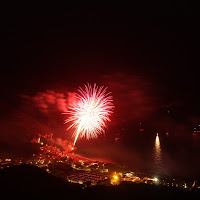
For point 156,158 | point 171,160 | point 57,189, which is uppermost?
point 156,158

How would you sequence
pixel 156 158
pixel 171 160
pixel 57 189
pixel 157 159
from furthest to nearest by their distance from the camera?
1. pixel 156 158
2. pixel 157 159
3. pixel 171 160
4. pixel 57 189

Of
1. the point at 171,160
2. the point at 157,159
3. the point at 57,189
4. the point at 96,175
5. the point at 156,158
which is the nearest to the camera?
the point at 57,189

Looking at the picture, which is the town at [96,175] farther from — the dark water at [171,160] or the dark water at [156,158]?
the dark water at [171,160]

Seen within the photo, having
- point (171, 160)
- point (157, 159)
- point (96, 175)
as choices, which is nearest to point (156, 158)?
point (157, 159)

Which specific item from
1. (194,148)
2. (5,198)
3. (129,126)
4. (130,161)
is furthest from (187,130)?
(5,198)

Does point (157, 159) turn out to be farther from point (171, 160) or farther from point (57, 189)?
point (57, 189)

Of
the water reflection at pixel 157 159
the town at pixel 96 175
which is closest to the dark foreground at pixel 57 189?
the town at pixel 96 175

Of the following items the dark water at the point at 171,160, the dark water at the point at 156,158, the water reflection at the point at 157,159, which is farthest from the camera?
the water reflection at the point at 157,159

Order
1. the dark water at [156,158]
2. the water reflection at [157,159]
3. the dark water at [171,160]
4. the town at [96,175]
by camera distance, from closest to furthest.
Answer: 1. the town at [96,175]
2. the dark water at [171,160]
3. the dark water at [156,158]
4. the water reflection at [157,159]

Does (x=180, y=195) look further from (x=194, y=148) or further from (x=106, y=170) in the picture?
(x=194, y=148)
